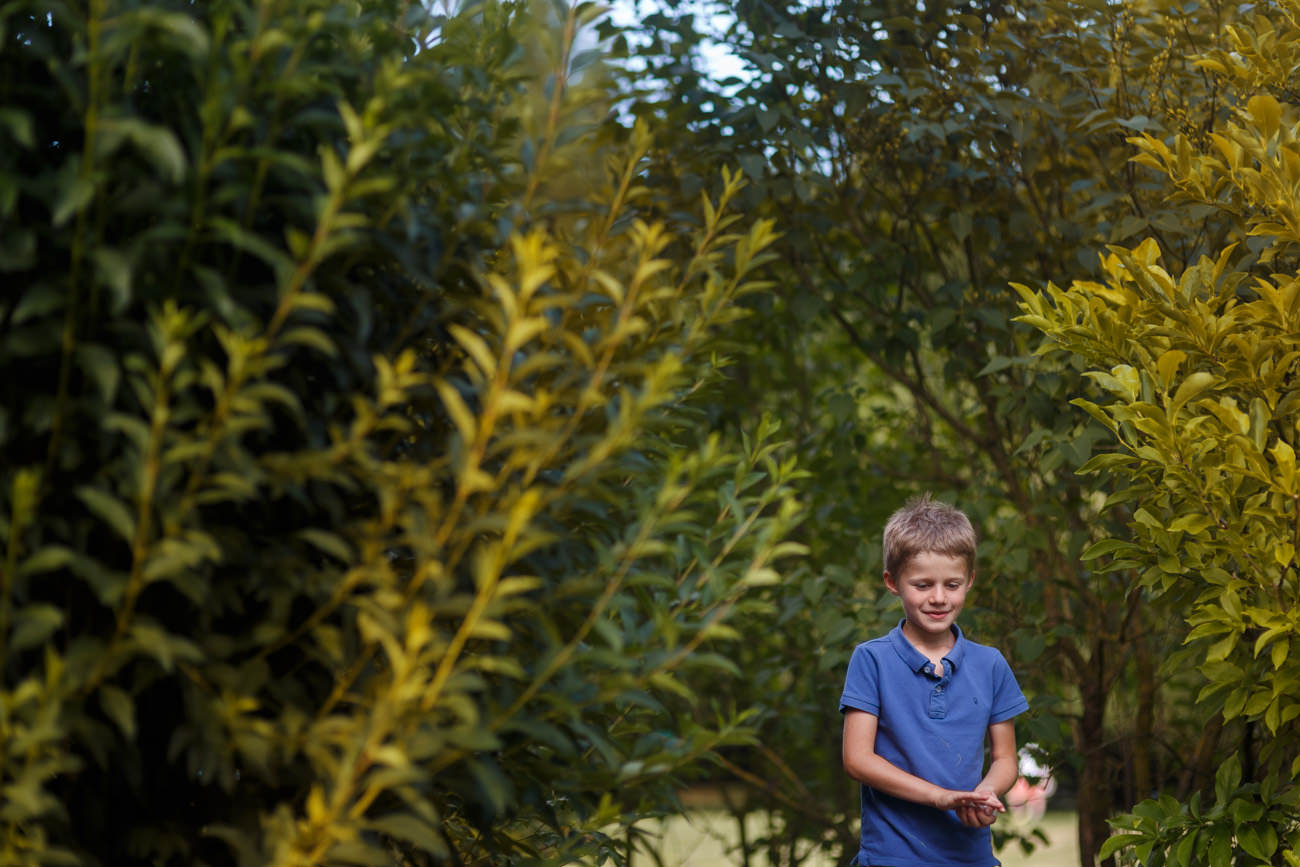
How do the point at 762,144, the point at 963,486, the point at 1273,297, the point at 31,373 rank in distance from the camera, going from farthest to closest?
the point at 963,486
the point at 762,144
the point at 1273,297
the point at 31,373

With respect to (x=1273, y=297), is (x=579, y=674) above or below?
below

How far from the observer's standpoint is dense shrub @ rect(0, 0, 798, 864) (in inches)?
68.6

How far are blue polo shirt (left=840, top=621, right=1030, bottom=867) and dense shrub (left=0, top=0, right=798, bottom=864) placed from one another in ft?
3.36

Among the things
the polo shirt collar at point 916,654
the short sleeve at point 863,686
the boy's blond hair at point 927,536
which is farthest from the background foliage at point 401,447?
the short sleeve at point 863,686

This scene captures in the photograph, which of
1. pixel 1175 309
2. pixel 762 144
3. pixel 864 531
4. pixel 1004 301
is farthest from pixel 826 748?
pixel 1175 309

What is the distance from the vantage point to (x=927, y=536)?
3.29 metres

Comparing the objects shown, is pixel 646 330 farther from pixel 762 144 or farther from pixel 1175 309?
pixel 762 144

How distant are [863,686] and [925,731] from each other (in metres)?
0.20

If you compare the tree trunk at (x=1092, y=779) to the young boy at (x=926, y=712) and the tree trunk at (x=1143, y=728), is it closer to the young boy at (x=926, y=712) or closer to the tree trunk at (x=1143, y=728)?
the tree trunk at (x=1143, y=728)

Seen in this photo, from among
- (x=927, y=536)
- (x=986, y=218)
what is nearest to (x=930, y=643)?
(x=927, y=536)

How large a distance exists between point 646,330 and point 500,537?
54 cm

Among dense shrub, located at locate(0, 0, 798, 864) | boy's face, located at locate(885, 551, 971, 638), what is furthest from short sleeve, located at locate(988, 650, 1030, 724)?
dense shrub, located at locate(0, 0, 798, 864)

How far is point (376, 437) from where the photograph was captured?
2.23m

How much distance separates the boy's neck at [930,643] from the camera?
331 centimetres
